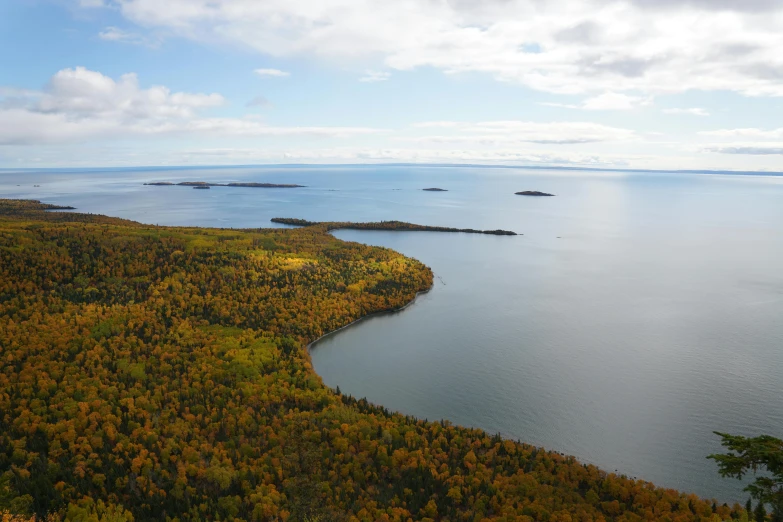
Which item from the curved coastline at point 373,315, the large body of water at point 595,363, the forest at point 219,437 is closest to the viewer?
the forest at point 219,437

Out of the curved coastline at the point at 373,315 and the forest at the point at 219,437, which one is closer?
the forest at the point at 219,437

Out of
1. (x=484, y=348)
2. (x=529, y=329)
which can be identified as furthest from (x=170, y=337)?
(x=529, y=329)

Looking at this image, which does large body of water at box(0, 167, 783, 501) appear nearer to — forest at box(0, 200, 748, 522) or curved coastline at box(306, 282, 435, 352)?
curved coastline at box(306, 282, 435, 352)

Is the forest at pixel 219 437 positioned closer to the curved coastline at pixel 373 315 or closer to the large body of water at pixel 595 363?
the curved coastline at pixel 373 315

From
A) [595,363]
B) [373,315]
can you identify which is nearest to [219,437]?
[373,315]

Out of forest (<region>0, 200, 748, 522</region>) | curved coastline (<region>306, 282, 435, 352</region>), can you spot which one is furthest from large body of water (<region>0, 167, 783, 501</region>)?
forest (<region>0, 200, 748, 522</region>)

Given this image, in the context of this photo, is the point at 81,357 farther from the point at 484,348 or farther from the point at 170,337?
the point at 484,348

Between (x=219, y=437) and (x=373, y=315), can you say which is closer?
(x=219, y=437)

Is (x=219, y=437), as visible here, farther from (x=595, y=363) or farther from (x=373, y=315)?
(x=595, y=363)

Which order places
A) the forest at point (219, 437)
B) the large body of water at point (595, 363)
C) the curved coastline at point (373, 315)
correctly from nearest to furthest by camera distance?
1. the forest at point (219, 437)
2. the large body of water at point (595, 363)
3. the curved coastline at point (373, 315)

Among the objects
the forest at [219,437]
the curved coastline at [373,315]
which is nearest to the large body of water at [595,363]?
the curved coastline at [373,315]
